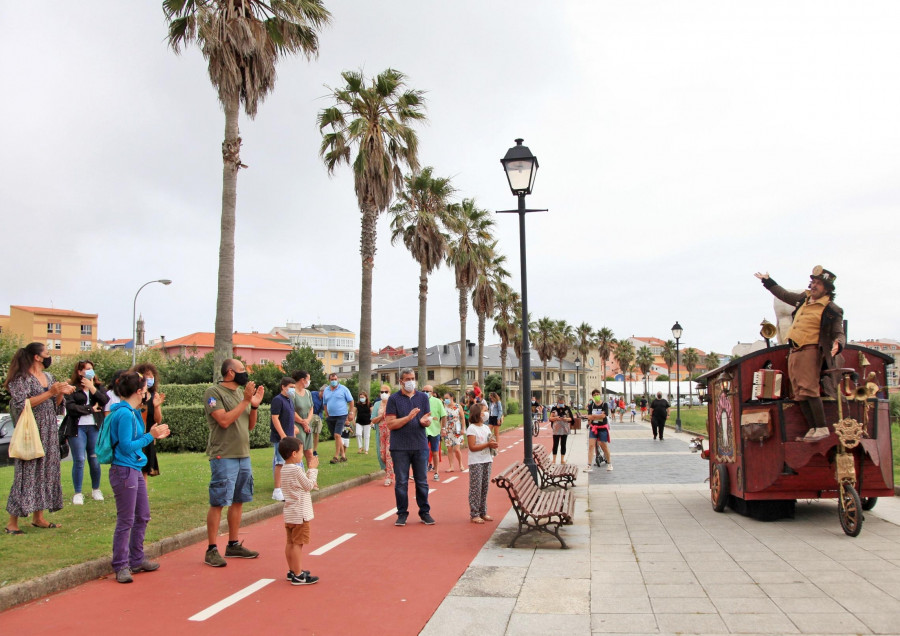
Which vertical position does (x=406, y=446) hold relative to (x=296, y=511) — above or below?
above

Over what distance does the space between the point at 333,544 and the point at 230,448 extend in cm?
179

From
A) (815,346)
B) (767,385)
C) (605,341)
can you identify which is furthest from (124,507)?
(605,341)

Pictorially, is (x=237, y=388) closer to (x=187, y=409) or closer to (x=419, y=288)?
(x=187, y=409)

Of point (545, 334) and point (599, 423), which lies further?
point (545, 334)

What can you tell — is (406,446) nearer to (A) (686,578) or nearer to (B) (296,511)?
(B) (296,511)

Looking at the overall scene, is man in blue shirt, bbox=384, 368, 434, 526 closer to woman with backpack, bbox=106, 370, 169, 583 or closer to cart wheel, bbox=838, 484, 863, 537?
woman with backpack, bbox=106, 370, 169, 583

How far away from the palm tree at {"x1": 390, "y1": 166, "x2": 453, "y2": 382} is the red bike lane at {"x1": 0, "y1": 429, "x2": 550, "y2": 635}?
21.7m

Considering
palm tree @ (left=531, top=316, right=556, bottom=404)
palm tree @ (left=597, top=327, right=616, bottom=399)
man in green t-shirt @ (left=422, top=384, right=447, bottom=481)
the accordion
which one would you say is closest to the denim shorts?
the accordion

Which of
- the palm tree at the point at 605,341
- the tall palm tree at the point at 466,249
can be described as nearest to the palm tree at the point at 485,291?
the tall palm tree at the point at 466,249

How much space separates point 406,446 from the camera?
9.02 m

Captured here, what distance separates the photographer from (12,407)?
7.40m

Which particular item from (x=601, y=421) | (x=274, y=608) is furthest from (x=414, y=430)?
(x=601, y=421)

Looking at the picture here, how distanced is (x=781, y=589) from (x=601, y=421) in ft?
34.2

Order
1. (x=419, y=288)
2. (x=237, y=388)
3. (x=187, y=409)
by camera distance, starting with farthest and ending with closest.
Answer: (x=419, y=288), (x=187, y=409), (x=237, y=388)
